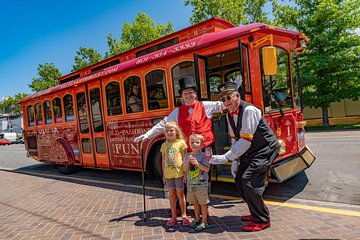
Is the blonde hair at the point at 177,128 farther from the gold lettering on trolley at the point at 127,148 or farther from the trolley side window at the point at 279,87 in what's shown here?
the gold lettering on trolley at the point at 127,148

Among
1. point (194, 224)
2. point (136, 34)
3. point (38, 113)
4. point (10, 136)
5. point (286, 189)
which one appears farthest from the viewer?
point (10, 136)

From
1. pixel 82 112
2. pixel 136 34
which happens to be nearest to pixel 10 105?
pixel 136 34

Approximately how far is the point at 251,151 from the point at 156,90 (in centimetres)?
303

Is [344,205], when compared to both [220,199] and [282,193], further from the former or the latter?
[220,199]

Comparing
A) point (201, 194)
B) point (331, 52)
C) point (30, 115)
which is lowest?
point (201, 194)

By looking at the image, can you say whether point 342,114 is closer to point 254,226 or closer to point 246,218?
point 246,218

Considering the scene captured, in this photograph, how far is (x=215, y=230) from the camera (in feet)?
12.4

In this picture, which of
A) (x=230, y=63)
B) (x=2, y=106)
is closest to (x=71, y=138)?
(x=230, y=63)

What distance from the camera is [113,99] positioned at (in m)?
7.18

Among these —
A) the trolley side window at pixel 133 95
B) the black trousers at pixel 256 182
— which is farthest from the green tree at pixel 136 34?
the black trousers at pixel 256 182

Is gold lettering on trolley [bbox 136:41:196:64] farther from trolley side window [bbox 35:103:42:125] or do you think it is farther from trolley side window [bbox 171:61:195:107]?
trolley side window [bbox 35:103:42:125]

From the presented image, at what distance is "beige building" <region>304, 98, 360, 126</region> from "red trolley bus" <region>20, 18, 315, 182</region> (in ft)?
57.0

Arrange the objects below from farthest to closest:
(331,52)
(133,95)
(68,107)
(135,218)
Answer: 1. (331,52)
2. (68,107)
3. (133,95)
4. (135,218)

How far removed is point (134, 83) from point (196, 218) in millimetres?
3651
